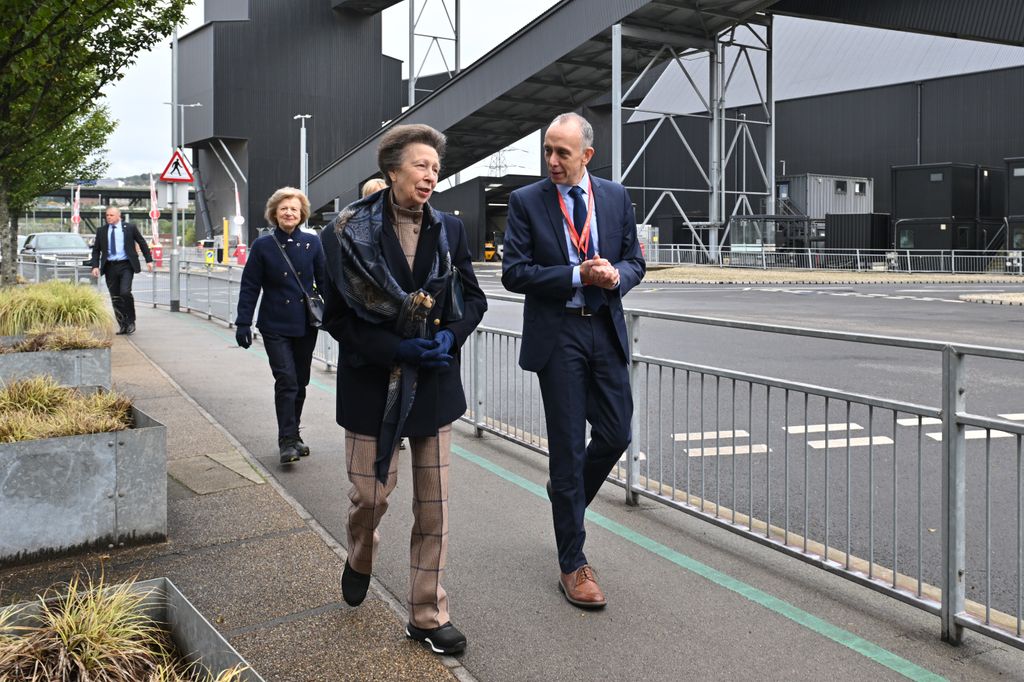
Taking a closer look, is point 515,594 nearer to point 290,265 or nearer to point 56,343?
point 290,265

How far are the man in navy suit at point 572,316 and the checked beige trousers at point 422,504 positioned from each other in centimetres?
76

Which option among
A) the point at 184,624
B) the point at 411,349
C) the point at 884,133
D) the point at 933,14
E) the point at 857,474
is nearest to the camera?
the point at 184,624

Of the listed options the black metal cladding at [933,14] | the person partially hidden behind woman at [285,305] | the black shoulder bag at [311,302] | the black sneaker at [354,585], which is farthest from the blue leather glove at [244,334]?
the black metal cladding at [933,14]

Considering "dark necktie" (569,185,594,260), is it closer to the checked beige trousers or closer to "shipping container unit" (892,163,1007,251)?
the checked beige trousers

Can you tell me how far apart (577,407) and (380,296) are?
4.02 ft

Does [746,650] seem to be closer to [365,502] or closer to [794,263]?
[365,502]

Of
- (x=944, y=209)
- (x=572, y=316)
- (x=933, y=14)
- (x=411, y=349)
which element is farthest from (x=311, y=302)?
(x=944, y=209)

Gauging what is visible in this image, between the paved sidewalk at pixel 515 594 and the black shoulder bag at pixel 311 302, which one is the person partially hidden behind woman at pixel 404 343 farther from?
the black shoulder bag at pixel 311 302

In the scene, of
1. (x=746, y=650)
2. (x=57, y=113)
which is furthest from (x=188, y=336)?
(x=746, y=650)

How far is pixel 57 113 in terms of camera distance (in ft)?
48.4

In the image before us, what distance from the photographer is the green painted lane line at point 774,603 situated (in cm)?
414

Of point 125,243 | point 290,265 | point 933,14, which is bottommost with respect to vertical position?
point 290,265

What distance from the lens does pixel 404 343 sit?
412 centimetres

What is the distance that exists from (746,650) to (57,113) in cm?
1351
